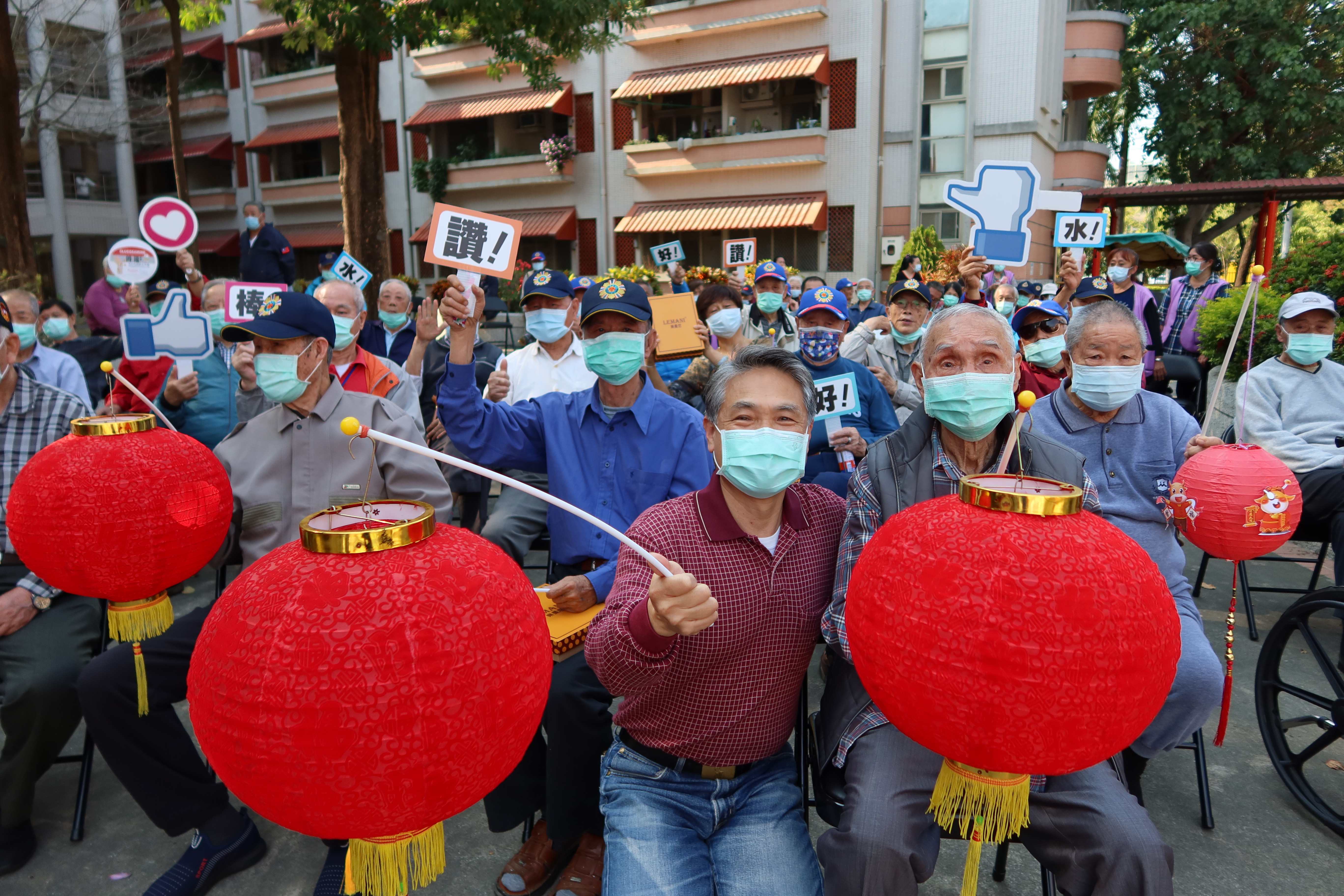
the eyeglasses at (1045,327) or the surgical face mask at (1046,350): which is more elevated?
the eyeglasses at (1045,327)

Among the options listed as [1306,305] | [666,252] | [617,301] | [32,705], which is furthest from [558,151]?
[32,705]

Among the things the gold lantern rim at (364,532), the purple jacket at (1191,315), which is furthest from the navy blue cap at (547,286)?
the purple jacket at (1191,315)

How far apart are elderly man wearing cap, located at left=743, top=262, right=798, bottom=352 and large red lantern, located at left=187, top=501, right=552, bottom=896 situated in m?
6.81

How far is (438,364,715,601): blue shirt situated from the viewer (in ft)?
11.1

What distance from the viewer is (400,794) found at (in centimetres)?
127

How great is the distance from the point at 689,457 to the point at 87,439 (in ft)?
6.76

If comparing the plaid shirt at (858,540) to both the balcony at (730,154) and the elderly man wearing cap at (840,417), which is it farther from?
the balcony at (730,154)

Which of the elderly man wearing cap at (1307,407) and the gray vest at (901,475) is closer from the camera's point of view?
the gray vest at (901,475)

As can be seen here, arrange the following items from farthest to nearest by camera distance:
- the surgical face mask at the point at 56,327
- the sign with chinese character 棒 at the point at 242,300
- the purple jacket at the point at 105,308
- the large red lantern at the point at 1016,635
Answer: the purple jacket at the point at 105,308 → the surgical face mask at the point at 56,327 → the sign with chinese character 棒 at the point at 242,300 → the large red lantern at the point at 1016,635

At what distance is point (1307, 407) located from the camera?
4.73m

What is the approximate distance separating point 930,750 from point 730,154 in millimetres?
22243

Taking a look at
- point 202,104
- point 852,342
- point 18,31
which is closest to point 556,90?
point 18,31

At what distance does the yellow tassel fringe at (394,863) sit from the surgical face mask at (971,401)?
1.77 meters

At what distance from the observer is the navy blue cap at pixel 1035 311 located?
195 inches
